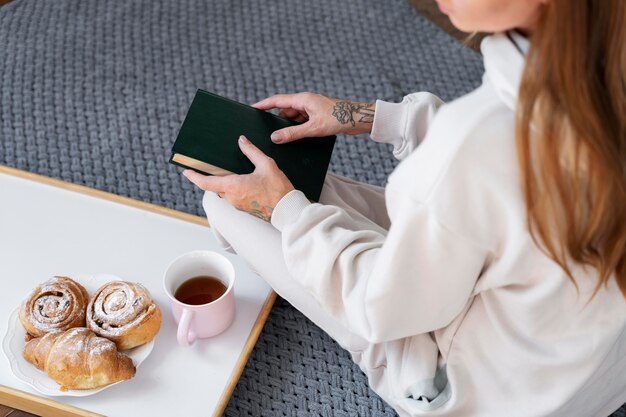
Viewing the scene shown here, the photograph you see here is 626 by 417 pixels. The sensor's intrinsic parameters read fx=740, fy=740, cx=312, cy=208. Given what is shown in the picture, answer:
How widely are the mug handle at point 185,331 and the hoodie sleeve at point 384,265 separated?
0.73 feet

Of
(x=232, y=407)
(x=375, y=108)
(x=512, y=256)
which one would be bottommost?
(x=232, y=407)

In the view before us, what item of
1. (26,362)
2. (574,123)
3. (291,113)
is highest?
(574,123)

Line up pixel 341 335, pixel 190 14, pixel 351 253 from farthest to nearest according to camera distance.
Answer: pixel 190 14 → pixel 341 335 → pixel 351 253

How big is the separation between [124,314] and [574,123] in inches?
27.0

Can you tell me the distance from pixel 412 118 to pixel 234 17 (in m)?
0.84

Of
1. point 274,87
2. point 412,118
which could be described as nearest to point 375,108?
point 412,118

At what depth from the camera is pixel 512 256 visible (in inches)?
27.0

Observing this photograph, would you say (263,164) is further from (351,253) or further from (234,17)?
(234,17)

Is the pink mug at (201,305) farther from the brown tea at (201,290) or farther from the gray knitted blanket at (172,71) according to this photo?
the gray knitted blanket at (172,71)

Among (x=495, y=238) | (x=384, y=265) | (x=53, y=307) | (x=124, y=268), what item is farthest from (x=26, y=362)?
(x=495, y=238)

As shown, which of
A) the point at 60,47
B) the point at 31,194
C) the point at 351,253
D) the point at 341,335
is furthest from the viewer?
the point at 60,47

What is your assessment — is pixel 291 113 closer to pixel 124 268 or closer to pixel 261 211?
pixel 261 211

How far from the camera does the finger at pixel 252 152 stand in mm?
981

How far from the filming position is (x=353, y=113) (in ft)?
3.59
